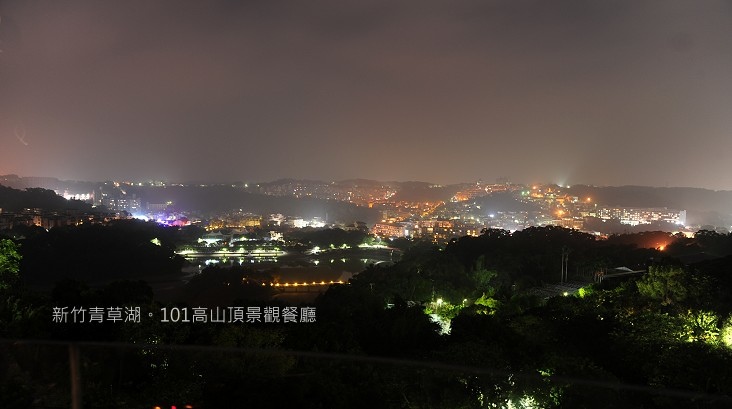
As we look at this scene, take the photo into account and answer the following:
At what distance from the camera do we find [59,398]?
2.33m

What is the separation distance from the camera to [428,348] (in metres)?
7.96

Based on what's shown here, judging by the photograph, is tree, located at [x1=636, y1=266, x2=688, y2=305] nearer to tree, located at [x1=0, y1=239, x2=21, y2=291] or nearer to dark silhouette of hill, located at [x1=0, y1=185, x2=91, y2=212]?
tree, located at [x1=0, y1=239, x2=21, y2=291]

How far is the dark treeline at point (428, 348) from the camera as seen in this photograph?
8.61 feet

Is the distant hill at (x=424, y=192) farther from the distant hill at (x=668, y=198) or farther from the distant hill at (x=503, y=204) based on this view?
the distant hill at (x=668, y=198)

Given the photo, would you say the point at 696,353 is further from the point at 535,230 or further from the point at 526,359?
the point at 535,230

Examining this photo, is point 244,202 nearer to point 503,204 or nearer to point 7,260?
point 503,204

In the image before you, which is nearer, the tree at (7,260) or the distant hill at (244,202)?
the tree at (7,260)

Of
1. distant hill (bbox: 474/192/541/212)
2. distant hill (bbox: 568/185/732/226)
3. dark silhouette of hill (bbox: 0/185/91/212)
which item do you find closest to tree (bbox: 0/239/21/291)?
dark silhouette of hill (bbox: 0/185/91/212)

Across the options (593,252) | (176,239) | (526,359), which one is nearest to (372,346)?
(526,359)

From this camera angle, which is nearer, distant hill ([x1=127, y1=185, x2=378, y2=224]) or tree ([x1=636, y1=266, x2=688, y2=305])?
tree ([x1=636, y1=266, x2=688, y2=305])

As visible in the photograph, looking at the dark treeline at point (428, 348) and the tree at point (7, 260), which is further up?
the tree at point (7, 260)

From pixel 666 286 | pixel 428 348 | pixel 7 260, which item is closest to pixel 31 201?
pixel 7 260

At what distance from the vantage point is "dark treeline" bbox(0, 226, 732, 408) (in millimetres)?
2623

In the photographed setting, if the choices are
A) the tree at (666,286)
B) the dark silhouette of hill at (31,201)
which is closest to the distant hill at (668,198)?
the tree at (666,286)
